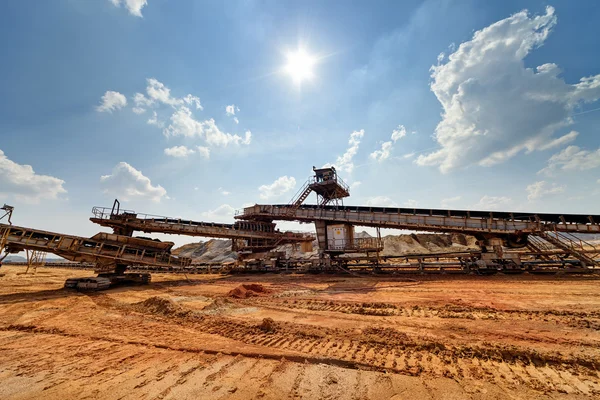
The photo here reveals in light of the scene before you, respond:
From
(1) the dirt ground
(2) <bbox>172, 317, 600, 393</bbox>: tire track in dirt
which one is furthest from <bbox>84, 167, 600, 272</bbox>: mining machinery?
(2) <bbox>172, 317, 600, 393</bbox>: tire track in dirt

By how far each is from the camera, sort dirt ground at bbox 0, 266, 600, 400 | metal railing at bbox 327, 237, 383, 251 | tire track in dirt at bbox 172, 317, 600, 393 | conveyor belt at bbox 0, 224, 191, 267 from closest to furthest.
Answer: dirt ground at bbox 0, 266, 600, 400 → tire track in dirt at bbox 172, 317, 600, 393 → conveyor belt at bbox 0, 224, 191, 267 → metal railing at bbox 327, 237, 383, 251

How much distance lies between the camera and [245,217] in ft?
94.1

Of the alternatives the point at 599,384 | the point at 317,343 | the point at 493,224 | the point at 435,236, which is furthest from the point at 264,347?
the point at 435,236

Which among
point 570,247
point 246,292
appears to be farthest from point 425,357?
point 570,247

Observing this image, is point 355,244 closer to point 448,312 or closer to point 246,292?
point 246,292

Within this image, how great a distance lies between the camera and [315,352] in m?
4.38

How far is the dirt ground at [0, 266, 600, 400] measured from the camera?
3.21 metres

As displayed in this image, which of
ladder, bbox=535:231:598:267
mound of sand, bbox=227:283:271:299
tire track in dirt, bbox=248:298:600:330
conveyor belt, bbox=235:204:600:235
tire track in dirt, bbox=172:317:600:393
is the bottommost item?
mound of sand, bbox=227:283:271:299

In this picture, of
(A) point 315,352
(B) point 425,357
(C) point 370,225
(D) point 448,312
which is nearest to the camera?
(B) point 425,357

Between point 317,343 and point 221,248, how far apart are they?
207ft

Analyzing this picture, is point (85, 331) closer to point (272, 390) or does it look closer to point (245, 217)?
point (272, 390)

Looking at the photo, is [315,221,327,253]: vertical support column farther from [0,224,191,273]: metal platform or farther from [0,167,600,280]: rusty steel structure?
[0,224,191,273]: metal platform

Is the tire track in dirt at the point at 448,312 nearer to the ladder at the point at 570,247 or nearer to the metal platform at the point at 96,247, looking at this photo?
the ladder at the point at 570,247

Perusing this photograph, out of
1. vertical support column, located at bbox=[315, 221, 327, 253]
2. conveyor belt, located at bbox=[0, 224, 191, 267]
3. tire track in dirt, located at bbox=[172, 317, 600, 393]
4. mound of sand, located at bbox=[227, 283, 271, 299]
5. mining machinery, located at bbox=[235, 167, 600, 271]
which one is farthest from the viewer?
vertical support column, located at bbox=[315, 221, 327, 253]
